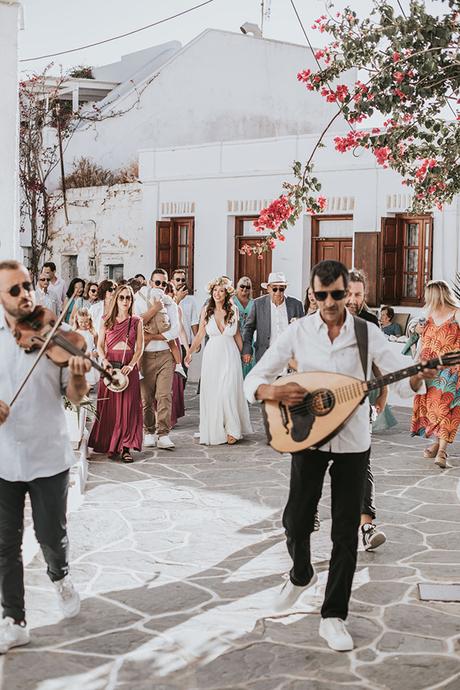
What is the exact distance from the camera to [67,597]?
19.0 ft

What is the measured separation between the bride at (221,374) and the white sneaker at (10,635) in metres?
6.83

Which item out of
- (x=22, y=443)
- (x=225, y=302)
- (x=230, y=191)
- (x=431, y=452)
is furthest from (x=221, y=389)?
(x=230, y=191)

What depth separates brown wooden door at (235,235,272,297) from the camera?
1997 cm

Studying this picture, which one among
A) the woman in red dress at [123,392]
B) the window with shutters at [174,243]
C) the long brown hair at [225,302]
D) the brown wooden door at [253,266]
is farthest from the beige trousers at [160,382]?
the window with shutters at [174,243]

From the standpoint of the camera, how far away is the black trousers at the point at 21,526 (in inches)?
207

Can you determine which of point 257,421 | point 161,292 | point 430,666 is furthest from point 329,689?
point 257,421

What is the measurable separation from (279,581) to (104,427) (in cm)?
467

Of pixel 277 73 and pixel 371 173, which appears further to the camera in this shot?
pixel 277 73

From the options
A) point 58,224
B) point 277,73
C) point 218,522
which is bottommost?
point 218,522

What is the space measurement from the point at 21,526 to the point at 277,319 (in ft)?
26.6

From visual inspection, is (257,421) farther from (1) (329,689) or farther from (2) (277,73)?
(2) (277,73)

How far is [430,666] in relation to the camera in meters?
5.22

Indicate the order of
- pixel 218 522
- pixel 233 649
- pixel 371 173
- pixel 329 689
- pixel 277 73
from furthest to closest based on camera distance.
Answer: pixel 277 73
pixel 371 173
pixel 218 522
pixel 233 649
pixel 329 689

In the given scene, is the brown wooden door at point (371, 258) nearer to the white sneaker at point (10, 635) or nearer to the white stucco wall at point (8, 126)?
the white stucco wall at point (8, 126)
